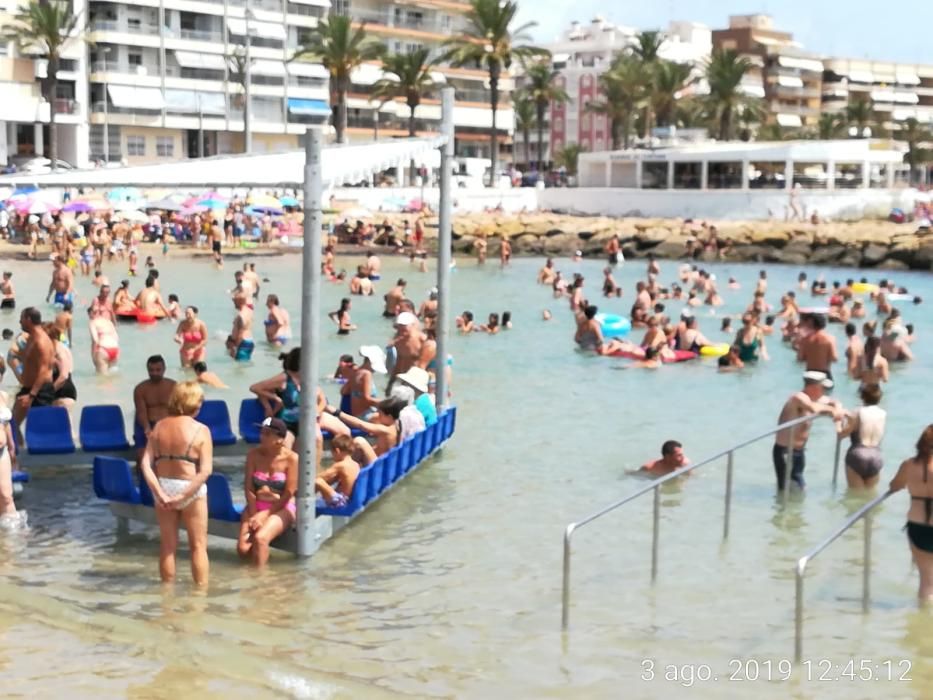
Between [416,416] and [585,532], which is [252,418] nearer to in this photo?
[416,416]

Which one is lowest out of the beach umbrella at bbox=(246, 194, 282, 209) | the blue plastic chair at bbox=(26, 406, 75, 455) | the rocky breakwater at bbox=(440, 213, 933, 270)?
the blue plastic chair at bbox=(26, 406, 75, 455)

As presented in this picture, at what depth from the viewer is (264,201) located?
47.7m

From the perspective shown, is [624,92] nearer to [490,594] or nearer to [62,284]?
[62,284]

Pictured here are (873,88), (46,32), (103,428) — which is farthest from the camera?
(873,88)

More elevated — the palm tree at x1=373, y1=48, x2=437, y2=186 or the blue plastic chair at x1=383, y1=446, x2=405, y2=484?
the palm tree at x1=373, y1=48, x2=437, y2=186

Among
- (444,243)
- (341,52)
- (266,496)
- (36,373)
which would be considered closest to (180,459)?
(266,496)

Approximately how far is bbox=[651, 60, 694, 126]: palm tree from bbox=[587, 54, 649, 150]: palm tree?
1233mm

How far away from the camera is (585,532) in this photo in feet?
38.1

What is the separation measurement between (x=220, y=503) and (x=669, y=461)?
17.1 feet

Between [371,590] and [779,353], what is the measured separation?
1677 centimetres

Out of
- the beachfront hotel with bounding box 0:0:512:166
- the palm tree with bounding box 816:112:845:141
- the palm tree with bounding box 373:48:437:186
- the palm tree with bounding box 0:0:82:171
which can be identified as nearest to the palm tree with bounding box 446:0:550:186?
the palm tree with bounding box 373:48:437:186

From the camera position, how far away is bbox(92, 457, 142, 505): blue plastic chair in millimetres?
10297

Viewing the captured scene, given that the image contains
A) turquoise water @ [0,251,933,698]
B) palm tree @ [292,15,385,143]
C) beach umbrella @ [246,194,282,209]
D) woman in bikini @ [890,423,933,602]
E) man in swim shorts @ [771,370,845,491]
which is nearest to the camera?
turquoise water @ [0,251,933,698]

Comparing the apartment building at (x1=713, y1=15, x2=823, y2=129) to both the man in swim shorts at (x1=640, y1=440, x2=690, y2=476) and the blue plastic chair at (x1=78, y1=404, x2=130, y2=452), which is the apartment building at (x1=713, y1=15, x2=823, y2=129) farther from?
the blue plastic chair at (x1=78, y1=404, x2=130, y2=452)
